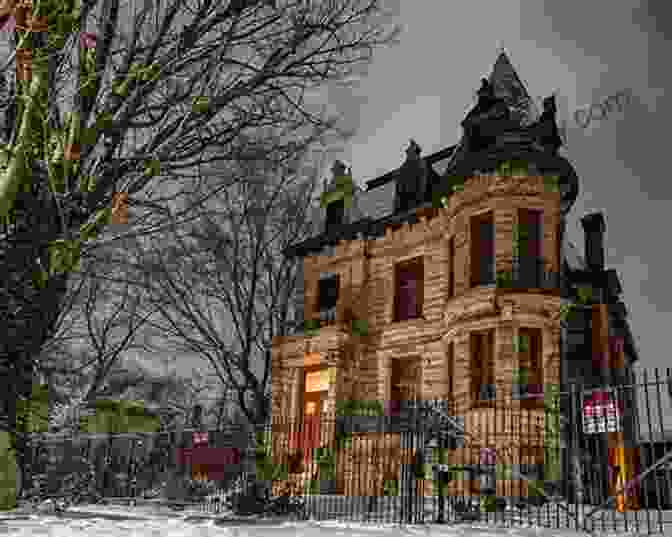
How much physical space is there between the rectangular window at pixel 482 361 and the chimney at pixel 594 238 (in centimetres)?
791

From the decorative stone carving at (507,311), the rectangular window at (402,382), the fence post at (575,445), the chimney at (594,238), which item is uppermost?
the chimney at (594,238)

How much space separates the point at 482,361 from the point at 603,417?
835 cm

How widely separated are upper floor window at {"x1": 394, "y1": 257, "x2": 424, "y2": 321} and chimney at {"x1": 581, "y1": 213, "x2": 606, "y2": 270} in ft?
22.0

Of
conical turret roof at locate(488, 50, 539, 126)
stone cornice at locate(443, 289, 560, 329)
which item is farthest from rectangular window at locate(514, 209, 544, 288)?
conical turret roof at locate(488, 50, 539, 126)

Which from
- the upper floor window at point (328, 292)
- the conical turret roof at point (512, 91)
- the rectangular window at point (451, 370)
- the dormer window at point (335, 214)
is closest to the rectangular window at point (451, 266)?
the rectangular window at point (451, 370)

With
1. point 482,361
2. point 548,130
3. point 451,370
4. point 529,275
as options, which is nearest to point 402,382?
point 451,370

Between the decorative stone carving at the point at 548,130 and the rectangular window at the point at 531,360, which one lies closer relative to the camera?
the rectangular window at the point at 531,360

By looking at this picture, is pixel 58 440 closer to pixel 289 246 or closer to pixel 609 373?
pixel 289 246

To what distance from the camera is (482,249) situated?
19250 millimetres

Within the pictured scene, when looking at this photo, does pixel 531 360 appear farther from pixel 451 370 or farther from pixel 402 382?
pixel 402 382

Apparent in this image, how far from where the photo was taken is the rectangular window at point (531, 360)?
1725 cm

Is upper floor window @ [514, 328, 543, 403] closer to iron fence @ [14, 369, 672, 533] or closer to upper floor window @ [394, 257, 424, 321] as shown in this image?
iron fence @ [14, 369, 672, 533]

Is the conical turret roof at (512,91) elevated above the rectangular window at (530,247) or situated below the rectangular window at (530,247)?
above

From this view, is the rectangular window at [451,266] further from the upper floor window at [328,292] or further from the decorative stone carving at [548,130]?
the upper floor window at [328,292]
